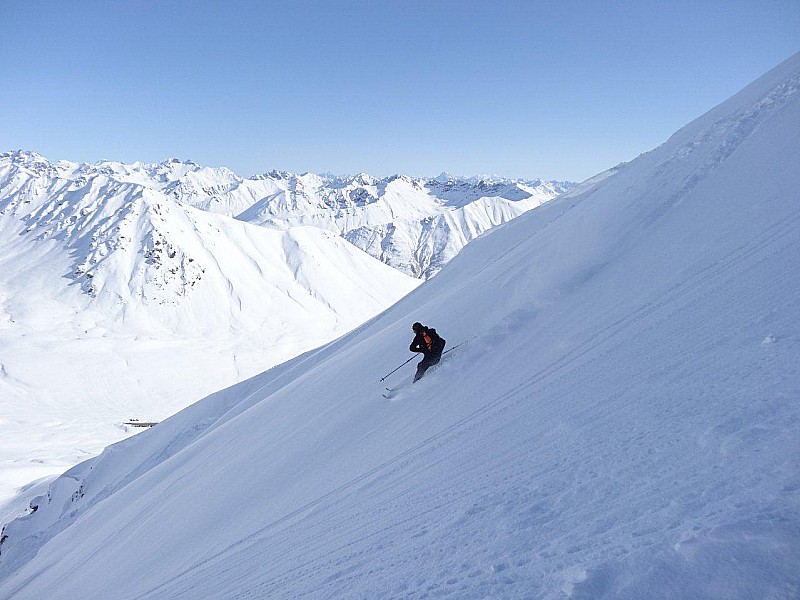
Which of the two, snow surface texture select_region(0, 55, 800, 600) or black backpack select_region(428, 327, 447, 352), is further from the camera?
black backpack select_region(428, 327, 447, 352)

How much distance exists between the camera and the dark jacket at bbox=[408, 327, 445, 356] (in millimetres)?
8555

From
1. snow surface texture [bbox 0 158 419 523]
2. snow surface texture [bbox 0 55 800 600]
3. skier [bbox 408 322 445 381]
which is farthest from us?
snow surface texture [bbox 0 158 419 523]

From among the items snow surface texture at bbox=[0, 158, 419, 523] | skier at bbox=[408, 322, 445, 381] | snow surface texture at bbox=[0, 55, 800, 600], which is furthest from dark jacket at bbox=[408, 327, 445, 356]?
snow surface texture at bbox=[0, 158, 419, 523]

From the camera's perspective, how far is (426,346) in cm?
857

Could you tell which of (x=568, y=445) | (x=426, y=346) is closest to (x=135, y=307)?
(x=426, y=346)

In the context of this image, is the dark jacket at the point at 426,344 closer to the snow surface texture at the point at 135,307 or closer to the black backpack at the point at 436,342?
the black backpack at the point at 436,342

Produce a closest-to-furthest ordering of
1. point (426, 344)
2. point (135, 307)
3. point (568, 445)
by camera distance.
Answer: point (568, 445)
point (426, 344)
point (135, 307)

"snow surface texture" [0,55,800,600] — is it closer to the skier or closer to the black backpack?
the skier

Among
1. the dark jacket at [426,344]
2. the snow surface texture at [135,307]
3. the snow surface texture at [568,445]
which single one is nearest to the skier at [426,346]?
the dark jacket at [426,344]

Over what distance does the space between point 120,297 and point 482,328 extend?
8758 cm

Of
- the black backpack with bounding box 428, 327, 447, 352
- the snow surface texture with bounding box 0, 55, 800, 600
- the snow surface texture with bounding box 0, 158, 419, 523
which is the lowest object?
the snow surface texture with bounding box 0, 55, 800, 600

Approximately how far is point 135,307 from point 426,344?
8481cm

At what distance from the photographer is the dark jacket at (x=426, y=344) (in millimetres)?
8555

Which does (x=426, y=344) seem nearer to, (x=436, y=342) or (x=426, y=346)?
(x=426, y=346)
